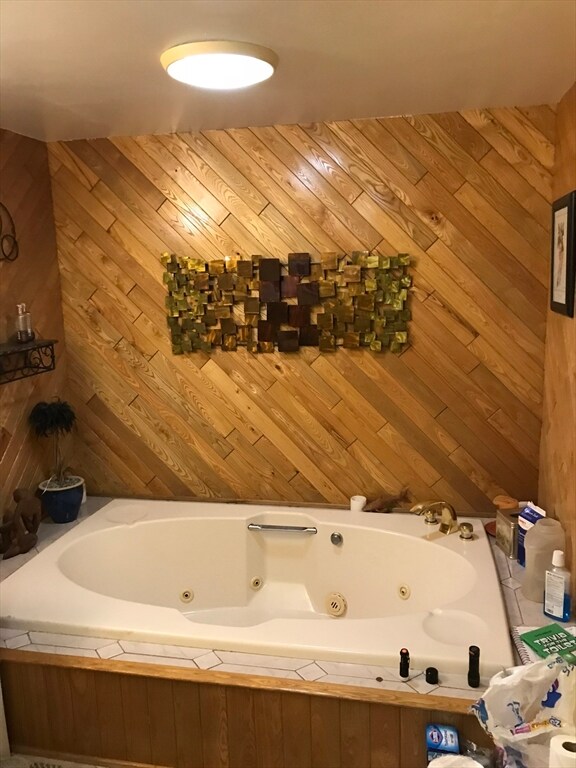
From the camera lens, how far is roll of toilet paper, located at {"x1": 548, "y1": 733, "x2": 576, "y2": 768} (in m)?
1.26

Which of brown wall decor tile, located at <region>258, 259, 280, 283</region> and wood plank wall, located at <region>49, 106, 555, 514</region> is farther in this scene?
brown wall decor tile, located at <region>258, 259, 280, 283</region>

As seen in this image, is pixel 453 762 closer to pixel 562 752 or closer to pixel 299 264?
pixel 562 752

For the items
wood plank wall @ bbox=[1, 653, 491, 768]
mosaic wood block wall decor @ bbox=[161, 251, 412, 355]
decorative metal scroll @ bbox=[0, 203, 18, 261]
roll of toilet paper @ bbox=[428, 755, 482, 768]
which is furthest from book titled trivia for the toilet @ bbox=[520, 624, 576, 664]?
decorative metal scroll @ bbox=[0, 203, 18, 261]

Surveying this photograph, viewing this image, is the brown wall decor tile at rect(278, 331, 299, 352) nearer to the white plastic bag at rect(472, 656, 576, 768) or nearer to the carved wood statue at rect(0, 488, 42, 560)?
the carved wood statue at rect(0, 488, 42, 560)

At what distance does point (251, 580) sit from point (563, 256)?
1.83 m

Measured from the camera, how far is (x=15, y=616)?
208 cm

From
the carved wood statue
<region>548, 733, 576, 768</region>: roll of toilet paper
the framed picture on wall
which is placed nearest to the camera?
<region>548, 733, 576, 768</region>: roll of toilet paper

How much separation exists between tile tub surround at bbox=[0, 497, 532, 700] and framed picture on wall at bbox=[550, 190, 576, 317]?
101 centimetres

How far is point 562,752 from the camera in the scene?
4.18 ft

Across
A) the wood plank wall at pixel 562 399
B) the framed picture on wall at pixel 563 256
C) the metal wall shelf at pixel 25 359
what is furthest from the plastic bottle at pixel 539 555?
the metal wall shelf at pixel 25 359

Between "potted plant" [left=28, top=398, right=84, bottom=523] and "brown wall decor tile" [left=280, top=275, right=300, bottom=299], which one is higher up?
"brown wall decor tile" [left=280, top=275, right=300, bottom=299]

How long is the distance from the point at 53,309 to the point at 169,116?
107 cm

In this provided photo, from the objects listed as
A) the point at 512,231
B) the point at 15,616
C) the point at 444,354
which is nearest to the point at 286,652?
the point at 15,616

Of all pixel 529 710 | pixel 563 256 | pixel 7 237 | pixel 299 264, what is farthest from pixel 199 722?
pixel 7 237
